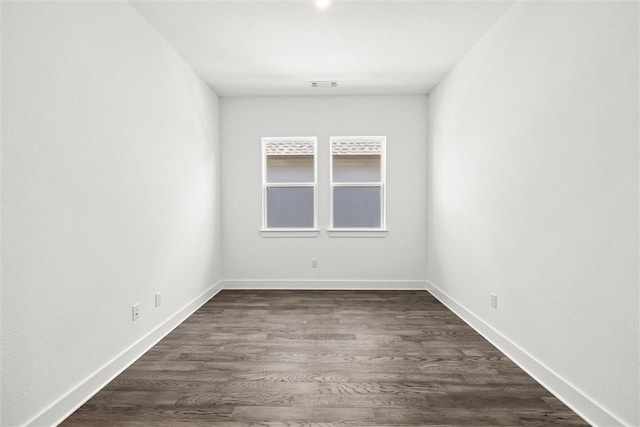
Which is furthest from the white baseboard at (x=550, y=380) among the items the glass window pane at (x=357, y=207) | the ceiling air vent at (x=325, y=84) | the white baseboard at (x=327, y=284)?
the ceiling air vent at (x=325, y=84)

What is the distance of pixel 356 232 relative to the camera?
4629 mm

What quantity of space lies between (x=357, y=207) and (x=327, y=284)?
1.19 meters

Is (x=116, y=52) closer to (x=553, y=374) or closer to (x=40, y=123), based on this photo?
(x=40, y=123)

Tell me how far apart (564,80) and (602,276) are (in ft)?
3.74

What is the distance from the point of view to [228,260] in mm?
4680

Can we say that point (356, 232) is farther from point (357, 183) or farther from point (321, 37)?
point (321, 37)

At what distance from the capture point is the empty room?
1610mm

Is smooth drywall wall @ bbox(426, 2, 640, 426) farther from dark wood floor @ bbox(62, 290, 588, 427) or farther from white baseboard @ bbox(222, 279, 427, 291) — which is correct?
white baseboard @ bbox(222, 279, 427, 291)

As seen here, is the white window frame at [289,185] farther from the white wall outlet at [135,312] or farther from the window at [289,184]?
the white wall outlet at [135,312]

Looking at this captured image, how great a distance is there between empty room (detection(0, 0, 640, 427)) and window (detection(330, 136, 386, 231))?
74 centimetres

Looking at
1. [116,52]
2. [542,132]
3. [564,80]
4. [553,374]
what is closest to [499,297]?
[553,374]

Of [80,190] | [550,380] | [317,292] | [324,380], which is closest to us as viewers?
[80,190]

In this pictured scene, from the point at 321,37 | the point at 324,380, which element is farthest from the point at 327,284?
the point at 321,37

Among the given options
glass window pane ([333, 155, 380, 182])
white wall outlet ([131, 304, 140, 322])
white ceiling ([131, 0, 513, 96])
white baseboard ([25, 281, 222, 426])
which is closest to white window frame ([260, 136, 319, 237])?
glass window pane ([333, 155, 380, 182])
